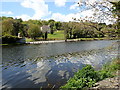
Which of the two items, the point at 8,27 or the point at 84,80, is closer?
the point at 84,80

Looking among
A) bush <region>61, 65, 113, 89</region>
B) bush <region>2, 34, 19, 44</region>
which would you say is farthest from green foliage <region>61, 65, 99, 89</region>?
bush <region>2, 34, 19, 44</region>

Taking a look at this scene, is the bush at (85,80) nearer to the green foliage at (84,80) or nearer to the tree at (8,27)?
the green foliage at (84,80)

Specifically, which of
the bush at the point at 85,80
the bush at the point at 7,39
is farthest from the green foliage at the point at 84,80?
the bush at the point at 7,39

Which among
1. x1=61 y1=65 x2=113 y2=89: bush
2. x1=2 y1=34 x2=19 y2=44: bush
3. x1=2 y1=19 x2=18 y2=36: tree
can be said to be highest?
x1=2 y1=19 x2=18 y2=36: tree

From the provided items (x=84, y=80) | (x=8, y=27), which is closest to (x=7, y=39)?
(x=8, y=27)

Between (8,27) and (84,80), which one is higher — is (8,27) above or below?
above

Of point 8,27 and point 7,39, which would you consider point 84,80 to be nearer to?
point 7,39

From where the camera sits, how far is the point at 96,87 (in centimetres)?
585

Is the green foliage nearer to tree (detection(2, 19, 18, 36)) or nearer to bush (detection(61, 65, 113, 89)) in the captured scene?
bush (detection(61, 65, 113, 89))

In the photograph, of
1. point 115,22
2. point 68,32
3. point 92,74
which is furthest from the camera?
point 68,32

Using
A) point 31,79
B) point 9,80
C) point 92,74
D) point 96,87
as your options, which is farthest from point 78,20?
point 9,80

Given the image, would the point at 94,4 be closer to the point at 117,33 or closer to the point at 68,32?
the point at 117,33

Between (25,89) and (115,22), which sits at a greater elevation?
(115,22)

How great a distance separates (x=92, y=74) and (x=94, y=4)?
4.91 metres
